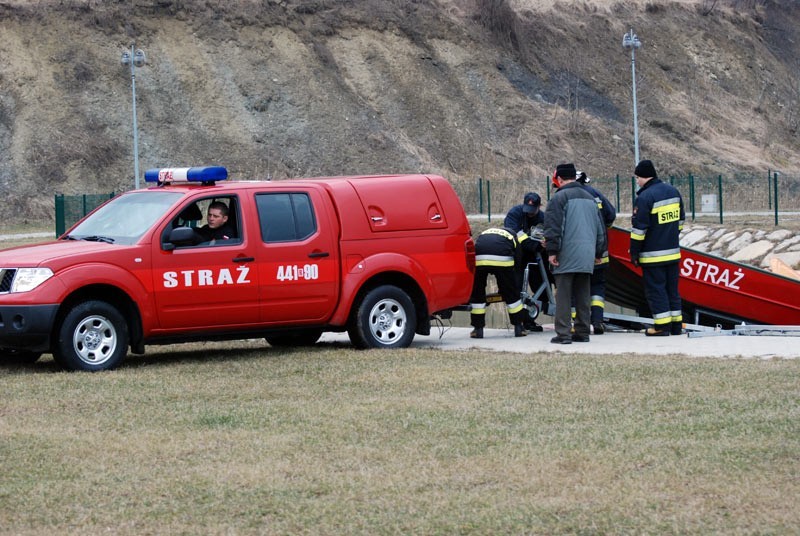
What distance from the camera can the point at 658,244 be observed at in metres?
13.9

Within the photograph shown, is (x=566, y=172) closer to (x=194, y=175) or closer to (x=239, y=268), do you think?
(x=239, y=268)

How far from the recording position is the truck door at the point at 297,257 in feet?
40.3

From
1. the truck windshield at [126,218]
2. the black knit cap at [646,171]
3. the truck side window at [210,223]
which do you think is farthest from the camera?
the black knit cap at [646,171]

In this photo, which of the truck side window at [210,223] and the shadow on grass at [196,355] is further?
the truck side window at [210,223]

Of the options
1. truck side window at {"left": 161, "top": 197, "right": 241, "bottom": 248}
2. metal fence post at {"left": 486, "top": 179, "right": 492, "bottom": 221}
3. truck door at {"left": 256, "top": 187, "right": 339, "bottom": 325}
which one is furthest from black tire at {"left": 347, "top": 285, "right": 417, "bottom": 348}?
metal fence post at {"left": 486, "top": 179, "right": 492, "bottom": 221}

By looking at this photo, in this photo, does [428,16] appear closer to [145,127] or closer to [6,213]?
[145,127]

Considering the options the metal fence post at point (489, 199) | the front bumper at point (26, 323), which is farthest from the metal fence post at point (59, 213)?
the front bumper at point (26, 323)

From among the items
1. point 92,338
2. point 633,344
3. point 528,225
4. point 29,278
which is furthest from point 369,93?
point 29,278

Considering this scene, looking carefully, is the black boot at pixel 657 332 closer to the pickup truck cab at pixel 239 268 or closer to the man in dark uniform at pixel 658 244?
the man in dark uniform at pixel 658 244

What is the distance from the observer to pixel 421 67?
5603 cm

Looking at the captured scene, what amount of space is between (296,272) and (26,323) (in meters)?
2.72

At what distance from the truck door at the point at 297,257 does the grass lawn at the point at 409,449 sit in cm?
120

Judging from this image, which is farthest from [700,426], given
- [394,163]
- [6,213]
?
[394,163]

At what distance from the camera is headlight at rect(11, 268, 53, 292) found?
436 inches
